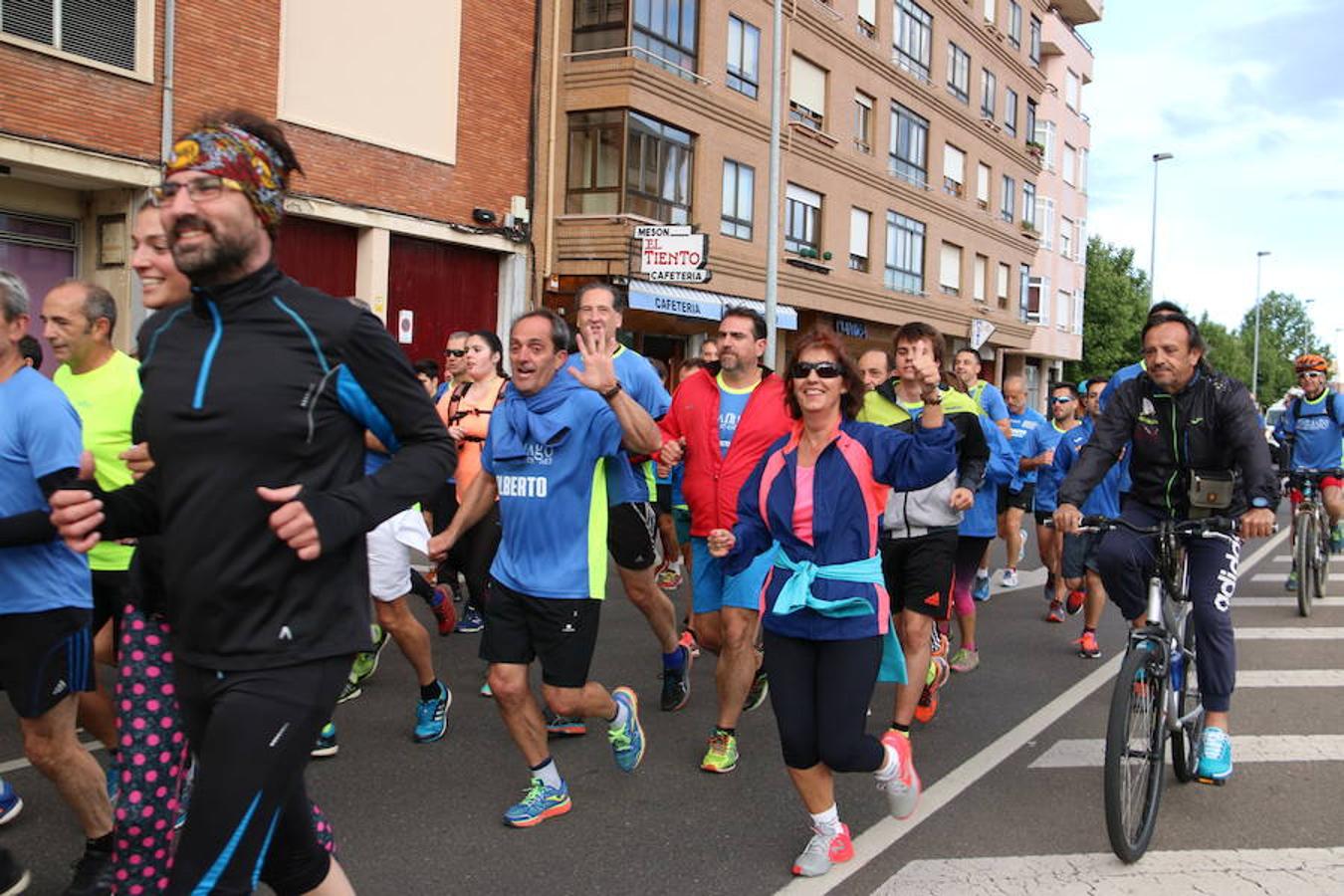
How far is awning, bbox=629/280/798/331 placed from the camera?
20562mm

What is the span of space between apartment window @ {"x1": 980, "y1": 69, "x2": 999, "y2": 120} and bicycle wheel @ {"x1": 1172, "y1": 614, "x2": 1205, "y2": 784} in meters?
34.3

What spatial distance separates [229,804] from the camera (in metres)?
2.34

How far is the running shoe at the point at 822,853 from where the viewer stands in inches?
157

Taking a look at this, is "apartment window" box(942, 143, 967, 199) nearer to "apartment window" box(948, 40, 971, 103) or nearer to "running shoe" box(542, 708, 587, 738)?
"apartment window" box(948, 40, 971, 103)

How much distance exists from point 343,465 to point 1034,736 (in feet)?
14.4

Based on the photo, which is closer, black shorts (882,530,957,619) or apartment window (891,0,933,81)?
black shorts (882,530,957,619)

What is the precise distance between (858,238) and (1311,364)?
1917 cm

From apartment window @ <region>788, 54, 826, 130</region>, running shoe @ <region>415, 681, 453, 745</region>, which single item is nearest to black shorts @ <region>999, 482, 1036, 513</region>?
running shoe @ <region>415, 681, 453, 745</region>

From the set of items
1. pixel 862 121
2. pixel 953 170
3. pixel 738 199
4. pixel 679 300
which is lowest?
pixel 679 300

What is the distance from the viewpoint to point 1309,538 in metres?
9.99

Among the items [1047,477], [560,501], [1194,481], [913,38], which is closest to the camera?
[560,501]

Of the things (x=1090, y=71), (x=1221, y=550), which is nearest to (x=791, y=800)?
(x=1221, y=550)

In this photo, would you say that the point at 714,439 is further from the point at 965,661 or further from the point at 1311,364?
the point at 1311,364

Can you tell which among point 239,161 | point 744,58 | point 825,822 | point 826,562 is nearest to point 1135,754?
point 825,822
